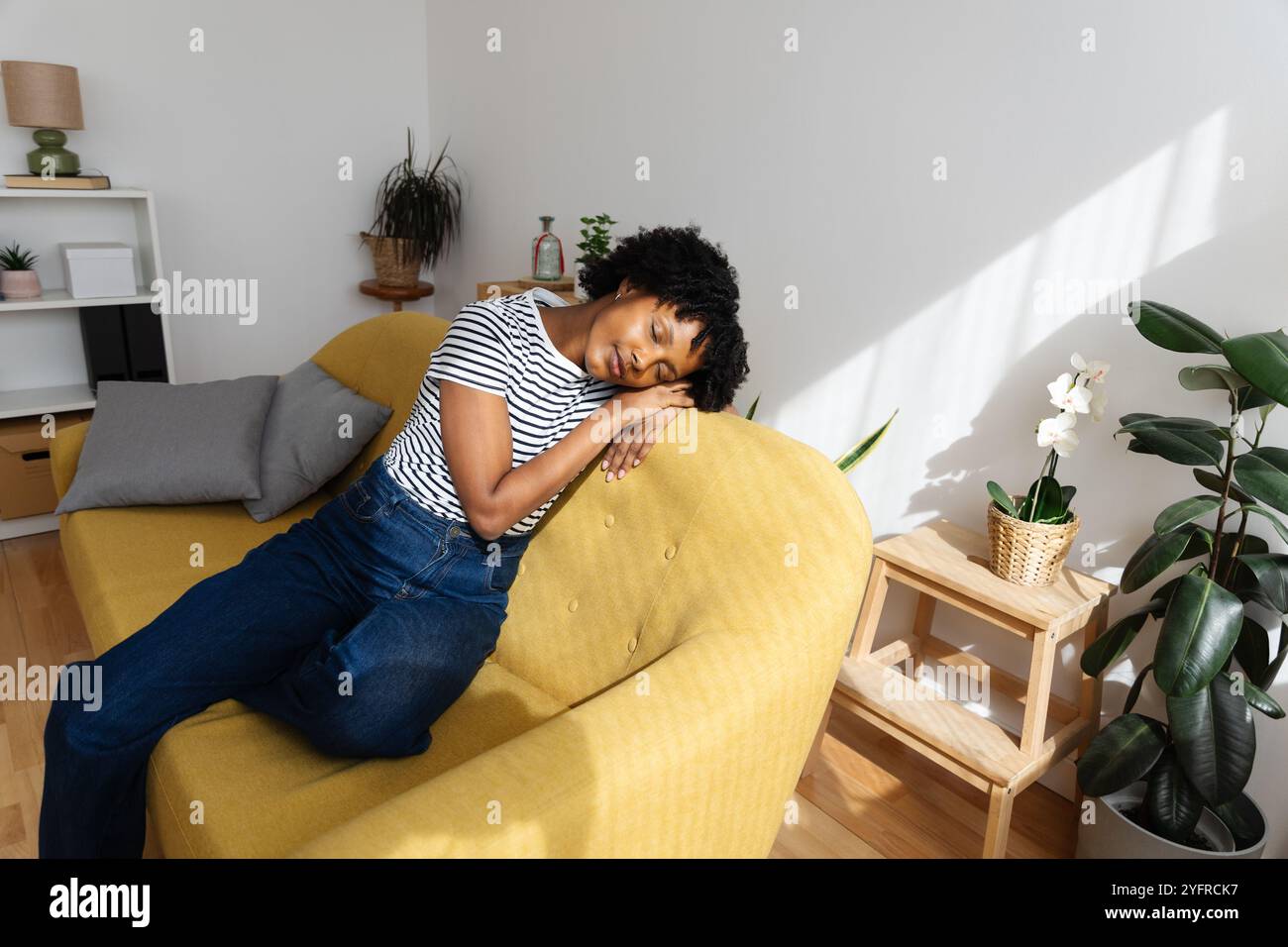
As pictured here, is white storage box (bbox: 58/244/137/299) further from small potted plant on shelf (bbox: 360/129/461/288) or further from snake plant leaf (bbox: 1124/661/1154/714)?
snake plant leaf (bbox: 1124/661/1154/714)

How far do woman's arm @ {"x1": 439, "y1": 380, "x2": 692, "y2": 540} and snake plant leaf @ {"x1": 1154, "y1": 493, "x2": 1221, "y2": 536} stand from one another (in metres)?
0.95

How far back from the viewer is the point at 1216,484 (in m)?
1.57

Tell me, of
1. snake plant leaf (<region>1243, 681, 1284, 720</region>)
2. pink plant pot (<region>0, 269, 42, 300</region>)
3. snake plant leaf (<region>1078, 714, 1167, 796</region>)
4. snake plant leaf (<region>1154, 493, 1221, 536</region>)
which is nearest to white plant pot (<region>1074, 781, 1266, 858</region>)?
snake plant leaf (<region>1078, 714, 1167, 796</region>)

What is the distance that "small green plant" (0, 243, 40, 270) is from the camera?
302 centimetres

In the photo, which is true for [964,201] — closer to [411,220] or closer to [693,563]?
[693,563]

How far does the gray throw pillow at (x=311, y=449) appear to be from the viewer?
2.24m

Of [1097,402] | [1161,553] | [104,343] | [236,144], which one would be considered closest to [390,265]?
[236,144]

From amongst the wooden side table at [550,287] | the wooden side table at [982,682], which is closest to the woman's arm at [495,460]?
the wooden side table at [982,682]
